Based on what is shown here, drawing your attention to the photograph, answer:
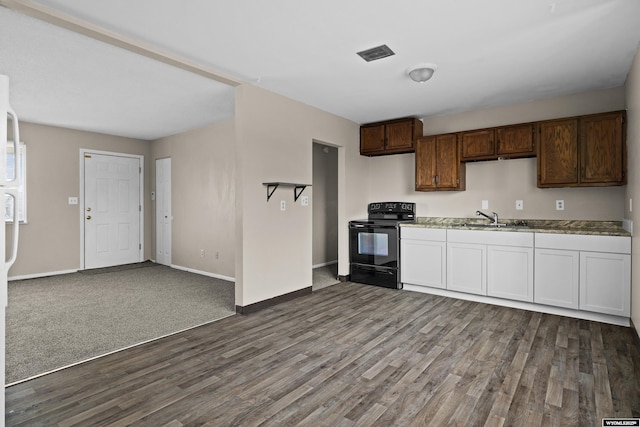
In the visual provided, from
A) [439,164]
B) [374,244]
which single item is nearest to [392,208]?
[374,244]

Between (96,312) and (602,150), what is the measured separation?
5520 millimetres

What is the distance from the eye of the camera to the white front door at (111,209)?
238 inches

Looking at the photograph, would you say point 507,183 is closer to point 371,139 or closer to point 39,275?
point 371,139

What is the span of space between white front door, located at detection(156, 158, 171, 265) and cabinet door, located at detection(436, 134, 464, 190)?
4695mm

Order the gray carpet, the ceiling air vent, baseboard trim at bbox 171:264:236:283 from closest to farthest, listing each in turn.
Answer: the gray carpet → the ceiling air vent → baseboard trim at bbox 171:264:236:283

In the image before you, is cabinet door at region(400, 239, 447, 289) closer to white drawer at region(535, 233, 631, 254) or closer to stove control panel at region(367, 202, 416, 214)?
stove control panel at region(367, 202, 416, 214)

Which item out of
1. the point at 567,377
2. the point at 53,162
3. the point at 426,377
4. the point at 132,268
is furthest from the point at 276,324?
the point at 53,162

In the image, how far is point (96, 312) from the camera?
3.71 metres

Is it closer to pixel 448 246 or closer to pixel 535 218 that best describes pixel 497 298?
pixel 448 246

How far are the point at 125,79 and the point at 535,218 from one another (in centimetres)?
484

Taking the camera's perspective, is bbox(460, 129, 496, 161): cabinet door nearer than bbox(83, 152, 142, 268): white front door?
Yes

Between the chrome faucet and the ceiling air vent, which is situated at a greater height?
the ceiling air vent

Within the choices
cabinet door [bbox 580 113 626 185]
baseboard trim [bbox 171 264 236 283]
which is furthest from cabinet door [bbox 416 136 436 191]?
baseboard trim [bbox 171 264 236 283]

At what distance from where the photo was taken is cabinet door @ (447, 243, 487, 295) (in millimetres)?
4043
